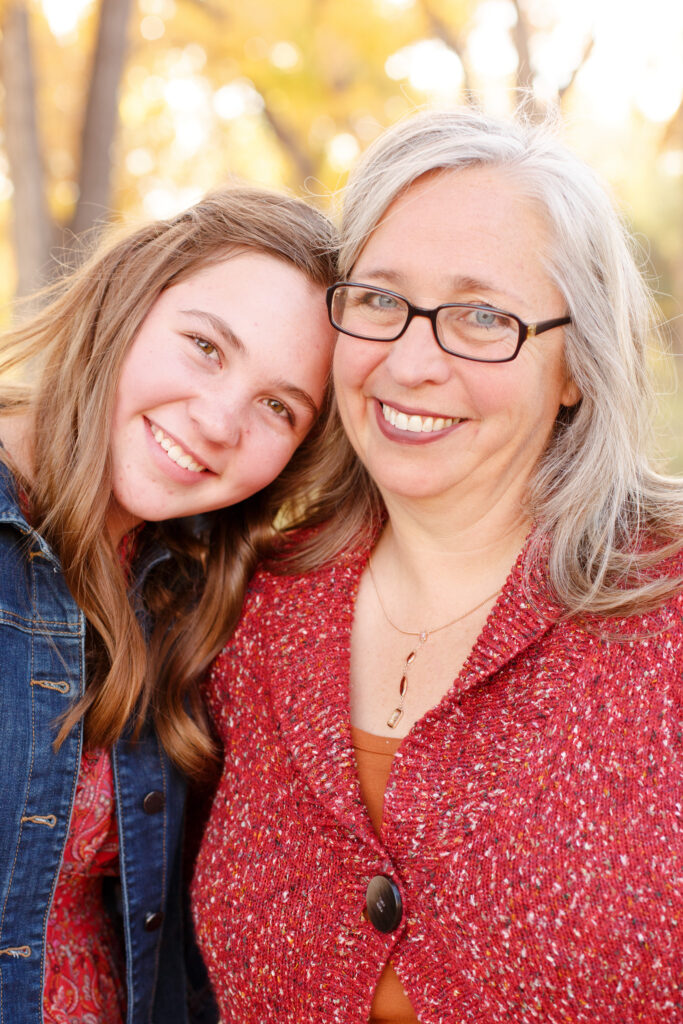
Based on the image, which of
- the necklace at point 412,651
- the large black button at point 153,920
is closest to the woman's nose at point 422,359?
the necklace at point 412,651

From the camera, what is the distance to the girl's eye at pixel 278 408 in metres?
2.28

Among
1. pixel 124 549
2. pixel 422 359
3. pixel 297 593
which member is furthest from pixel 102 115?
pixel 422 359

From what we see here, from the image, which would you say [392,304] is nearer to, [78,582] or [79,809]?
[78,582]

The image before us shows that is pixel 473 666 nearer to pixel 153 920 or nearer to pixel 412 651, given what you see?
pixel 412 651

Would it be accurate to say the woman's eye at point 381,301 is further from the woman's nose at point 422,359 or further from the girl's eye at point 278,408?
the girl's eye at point 278,408

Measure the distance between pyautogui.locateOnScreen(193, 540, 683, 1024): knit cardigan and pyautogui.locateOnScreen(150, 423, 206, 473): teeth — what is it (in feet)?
1.57

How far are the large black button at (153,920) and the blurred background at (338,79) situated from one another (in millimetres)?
6418

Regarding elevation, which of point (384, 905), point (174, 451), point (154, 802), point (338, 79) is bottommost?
point (154, 802)

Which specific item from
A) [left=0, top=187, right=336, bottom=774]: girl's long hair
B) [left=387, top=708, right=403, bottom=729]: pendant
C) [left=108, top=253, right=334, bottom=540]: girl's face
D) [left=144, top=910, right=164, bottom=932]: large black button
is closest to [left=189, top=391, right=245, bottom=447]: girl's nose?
[left=108, top=253, right=334, bottom=540]: girl's face

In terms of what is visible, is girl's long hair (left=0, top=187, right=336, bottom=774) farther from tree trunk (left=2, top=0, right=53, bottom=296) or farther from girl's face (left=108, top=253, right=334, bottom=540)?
Result: tree trunk (left=2, top=0, right=53, bottom=296)

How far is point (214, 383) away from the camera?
2180 mm

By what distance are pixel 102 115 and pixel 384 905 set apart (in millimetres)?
5587

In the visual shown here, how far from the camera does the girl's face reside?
2168mm

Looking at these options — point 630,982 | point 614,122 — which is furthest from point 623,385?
point 614,122
